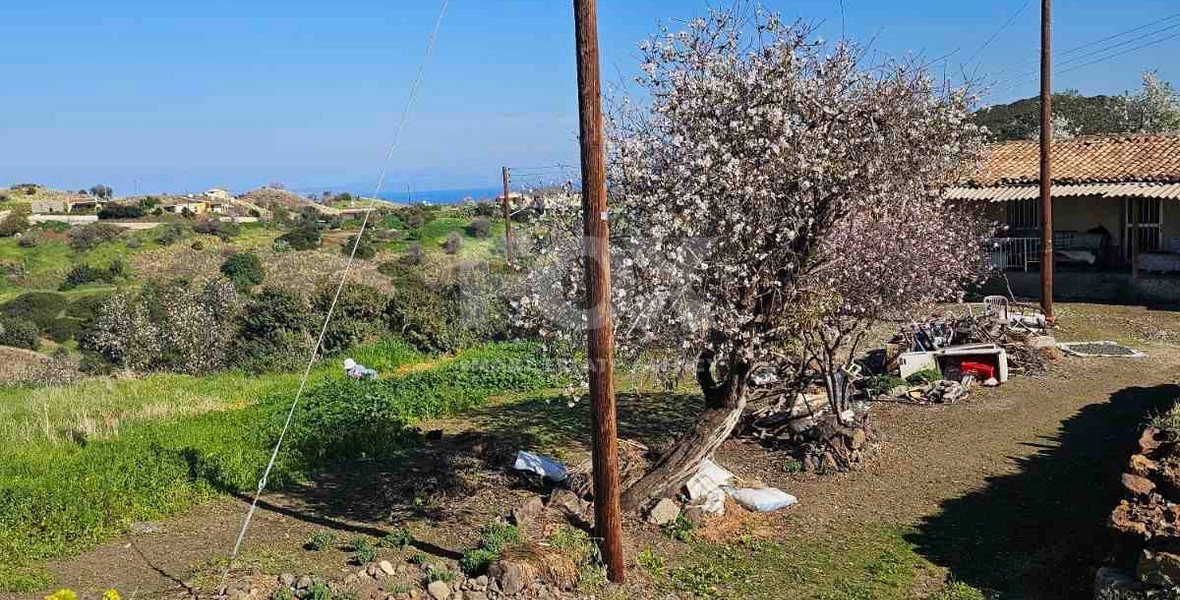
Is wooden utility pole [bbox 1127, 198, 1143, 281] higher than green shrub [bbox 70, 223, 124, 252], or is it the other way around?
green shrub [bbox 70, 223, 124, 252]

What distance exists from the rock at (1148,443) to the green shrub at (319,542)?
766 centimetres

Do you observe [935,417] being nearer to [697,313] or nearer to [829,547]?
[829,547]

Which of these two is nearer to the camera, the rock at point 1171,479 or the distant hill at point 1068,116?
the rock at point 1171,479

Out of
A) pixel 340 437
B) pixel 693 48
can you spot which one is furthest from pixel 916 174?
pixel 340 437

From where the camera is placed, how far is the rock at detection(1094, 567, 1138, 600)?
22.4 ft

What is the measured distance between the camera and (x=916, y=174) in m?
11.3

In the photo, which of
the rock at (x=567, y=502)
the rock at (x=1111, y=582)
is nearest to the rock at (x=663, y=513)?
the rock at (x=567, y=502)

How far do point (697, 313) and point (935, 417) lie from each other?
594cm

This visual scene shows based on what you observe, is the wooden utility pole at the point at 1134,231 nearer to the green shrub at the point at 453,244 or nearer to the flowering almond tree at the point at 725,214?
the flowering almond tree at the point at 725,214

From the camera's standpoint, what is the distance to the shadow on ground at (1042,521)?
7.95m

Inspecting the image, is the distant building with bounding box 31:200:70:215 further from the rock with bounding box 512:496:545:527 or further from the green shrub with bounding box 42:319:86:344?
the rock with bounding box 512:496:545:527

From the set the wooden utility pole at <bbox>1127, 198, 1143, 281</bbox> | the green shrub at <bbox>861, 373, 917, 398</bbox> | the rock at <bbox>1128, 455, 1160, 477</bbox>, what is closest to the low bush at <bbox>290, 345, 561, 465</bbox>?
the green shrub at <bbox>861, 373, 917, 398</bbox>

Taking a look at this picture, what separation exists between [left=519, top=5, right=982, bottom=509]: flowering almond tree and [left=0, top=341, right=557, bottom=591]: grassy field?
424cm

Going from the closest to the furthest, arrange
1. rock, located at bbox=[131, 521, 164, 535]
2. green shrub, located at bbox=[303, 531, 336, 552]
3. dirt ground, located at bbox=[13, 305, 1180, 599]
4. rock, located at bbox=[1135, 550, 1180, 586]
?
rock, located at bbox=[1135, 550, 1180, 586]
dirt ground, located at bbox=[13, 305, 1180, 599]
green shrub, located at bbox=[303, 531, 336, 552]
rock, located at bbox=[131, 521, 164, 535]
